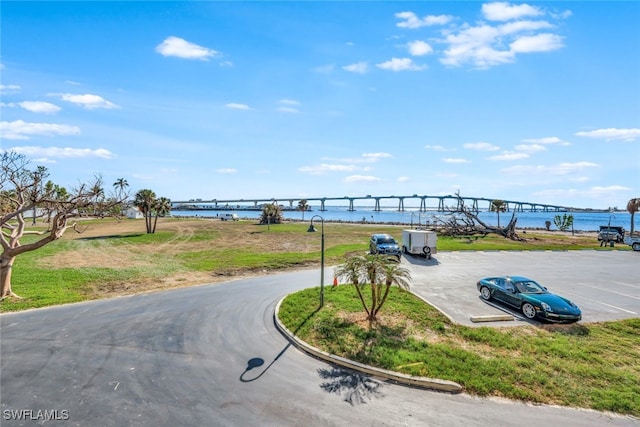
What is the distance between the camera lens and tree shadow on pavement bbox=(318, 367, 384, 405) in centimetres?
966

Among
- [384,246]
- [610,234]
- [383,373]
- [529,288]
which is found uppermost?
[610,234]

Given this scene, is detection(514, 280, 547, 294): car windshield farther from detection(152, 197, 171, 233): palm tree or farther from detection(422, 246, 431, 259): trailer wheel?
detection(152, 197, 171, 233): palm tree

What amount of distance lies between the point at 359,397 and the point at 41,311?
17.5 meters

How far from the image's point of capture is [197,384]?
1023 centimetres

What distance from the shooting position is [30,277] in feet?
78.1

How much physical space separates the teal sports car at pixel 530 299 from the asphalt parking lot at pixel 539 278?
52 centimetres

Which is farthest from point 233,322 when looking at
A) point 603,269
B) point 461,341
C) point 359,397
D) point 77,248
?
point 77,248

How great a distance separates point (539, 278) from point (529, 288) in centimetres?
857

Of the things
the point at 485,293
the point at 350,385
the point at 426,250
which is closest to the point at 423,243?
the point at 426,250

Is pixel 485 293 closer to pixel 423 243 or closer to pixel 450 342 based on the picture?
pixel 450 342

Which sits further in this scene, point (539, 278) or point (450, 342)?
point (539, 278)

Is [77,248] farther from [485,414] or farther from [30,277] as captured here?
[485,414]

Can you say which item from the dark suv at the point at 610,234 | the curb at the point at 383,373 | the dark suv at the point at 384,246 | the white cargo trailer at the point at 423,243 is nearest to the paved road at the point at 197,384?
the curb at the point at 383,373

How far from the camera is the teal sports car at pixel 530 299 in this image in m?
14.5
